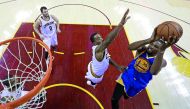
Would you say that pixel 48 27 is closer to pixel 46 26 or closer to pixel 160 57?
pixel 46 26

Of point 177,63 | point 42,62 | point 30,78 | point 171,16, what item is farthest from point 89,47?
point 171,16

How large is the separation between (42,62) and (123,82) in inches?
93.7

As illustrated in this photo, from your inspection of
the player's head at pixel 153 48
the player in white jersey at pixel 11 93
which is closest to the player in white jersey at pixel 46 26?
the player in white jersey at pixel 11 93

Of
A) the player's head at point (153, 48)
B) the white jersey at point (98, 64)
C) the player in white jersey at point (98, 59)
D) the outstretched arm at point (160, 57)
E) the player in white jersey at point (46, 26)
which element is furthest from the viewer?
the player in white jersey at point (46, 26)

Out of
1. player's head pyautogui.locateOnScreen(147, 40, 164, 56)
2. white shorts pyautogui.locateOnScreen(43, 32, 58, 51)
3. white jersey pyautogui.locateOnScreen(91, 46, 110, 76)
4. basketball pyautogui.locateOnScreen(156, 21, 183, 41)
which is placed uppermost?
basketball pyautogui.locateOnScreen(156, 21, 183, 41)

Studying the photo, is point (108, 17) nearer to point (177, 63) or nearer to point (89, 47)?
point (89, 47)

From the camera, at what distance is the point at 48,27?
5.01 metres

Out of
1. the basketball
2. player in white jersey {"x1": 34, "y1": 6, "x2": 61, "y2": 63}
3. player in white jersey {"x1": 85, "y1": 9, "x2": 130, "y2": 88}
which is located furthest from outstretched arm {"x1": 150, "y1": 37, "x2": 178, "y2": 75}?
player in white jersey {"x1": 34, "y1": 6, "x2": 61, "y2": 63}

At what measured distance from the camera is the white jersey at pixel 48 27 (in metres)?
4.96

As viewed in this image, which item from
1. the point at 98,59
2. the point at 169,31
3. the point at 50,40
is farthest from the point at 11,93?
the point at 169,31

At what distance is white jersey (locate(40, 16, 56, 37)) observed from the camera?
496 cm

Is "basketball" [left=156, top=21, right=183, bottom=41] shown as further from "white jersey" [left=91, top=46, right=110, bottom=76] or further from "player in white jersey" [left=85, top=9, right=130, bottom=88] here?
"white jersey" [left=91, top=46, right=110, bottom=76]

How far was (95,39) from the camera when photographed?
393 centimetres

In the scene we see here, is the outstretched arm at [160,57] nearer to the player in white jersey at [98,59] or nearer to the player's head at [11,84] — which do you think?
the player in white jersey at [98,59]
